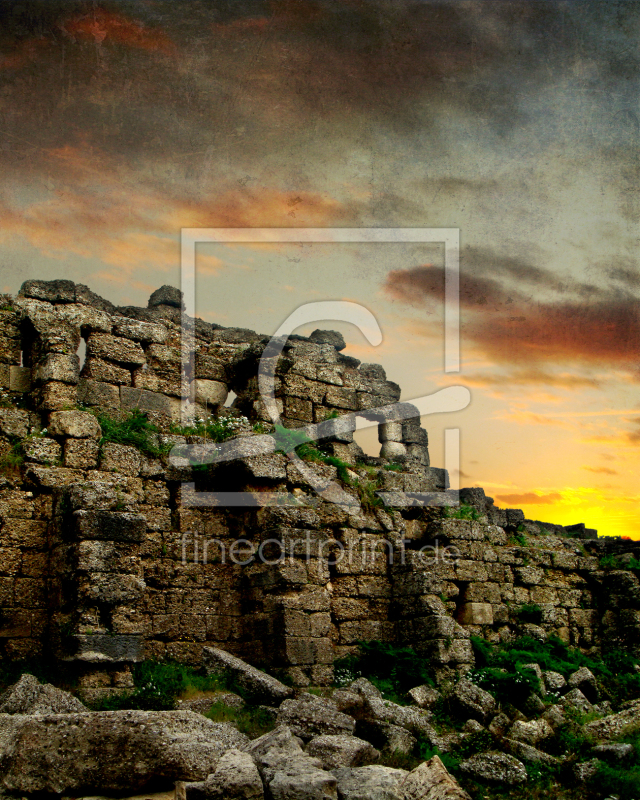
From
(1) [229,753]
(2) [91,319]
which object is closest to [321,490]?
(2) [91,319]

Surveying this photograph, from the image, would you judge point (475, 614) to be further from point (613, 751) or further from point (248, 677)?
point (248, 677)

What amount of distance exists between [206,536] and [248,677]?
8.57ft

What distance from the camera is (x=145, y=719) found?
28.9ft

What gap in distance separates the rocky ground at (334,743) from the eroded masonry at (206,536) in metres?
1.07

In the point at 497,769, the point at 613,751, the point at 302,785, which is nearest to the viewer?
the point at 302,785

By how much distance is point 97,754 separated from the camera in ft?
27.6

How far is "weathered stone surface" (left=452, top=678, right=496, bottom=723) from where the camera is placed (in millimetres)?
13023

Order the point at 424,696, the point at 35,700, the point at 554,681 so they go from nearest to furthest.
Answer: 1. the point at 35,700
2. the point at 424,696
3. the point at 554,681

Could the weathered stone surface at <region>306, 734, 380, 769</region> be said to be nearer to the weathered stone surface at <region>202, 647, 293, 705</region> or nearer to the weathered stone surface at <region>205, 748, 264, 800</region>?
the weathered stone surface at <region>202, 647, 293, 705</region>

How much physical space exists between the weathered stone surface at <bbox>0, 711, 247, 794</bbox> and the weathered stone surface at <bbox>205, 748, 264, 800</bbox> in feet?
0.62

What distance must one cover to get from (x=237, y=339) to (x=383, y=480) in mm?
4336

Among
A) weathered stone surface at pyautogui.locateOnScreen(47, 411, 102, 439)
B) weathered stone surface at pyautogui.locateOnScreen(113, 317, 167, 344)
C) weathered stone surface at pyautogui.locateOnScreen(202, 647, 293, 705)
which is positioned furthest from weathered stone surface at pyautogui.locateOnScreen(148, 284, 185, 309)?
weathered stone surface at pyautogui.locateOnScreen(202, 647, 293, 705)

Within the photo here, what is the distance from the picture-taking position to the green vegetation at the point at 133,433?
14.1 meters

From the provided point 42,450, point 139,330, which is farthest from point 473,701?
point 139,330
